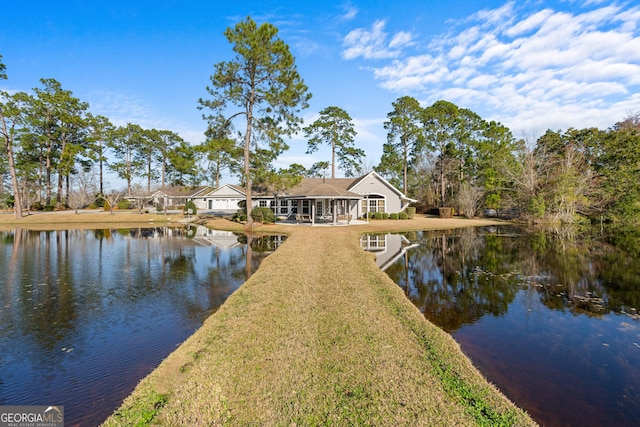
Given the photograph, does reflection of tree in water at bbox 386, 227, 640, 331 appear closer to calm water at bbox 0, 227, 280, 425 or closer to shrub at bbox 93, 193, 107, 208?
calm water at bbox 0, 227, 280, 425

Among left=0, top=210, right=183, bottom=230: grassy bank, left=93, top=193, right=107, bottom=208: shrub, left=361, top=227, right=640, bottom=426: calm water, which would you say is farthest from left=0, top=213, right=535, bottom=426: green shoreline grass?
left=93, top=193, right=107, bottom=208: shrub

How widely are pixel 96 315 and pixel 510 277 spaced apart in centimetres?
1170

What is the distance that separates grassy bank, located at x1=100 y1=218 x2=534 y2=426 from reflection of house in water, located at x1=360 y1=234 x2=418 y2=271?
19.7 feet

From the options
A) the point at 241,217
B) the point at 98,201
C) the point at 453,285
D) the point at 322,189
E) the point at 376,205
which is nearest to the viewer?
the point at 453,285

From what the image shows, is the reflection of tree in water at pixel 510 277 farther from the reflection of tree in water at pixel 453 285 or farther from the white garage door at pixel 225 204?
the white garage door at pixel 225 204

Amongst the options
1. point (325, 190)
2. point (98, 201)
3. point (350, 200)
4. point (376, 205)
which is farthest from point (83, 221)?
point (376, 205)

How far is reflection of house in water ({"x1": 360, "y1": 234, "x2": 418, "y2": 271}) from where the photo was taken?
12894mm

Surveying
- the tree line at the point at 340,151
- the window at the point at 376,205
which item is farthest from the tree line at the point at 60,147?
the window at the point at 376,205

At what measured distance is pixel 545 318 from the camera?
23.3 feet

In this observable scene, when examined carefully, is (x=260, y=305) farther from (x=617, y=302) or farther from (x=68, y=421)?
(x=617, y=302)

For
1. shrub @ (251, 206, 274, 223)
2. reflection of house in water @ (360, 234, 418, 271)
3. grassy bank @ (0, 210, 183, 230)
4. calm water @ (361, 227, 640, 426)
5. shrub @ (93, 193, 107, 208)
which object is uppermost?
shrub @ (93, 193, 107, 208)

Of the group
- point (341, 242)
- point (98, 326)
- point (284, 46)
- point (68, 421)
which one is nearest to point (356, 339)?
point (68, 421)

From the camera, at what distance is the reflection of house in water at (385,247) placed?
42.3ft

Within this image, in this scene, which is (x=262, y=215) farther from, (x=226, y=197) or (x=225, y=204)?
(x=225, y=204)
